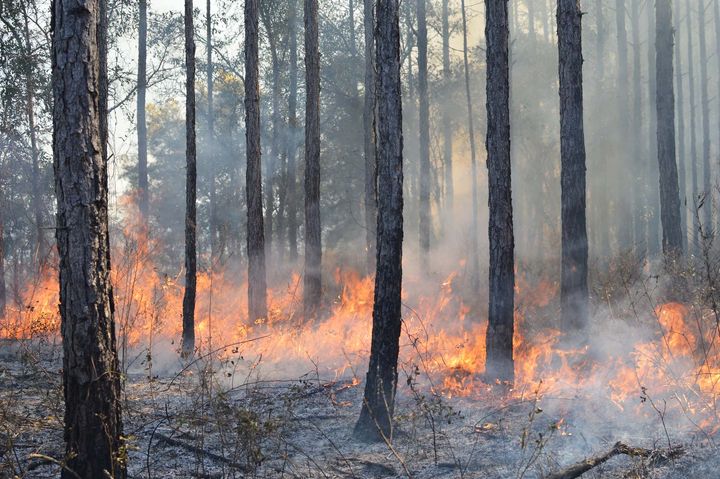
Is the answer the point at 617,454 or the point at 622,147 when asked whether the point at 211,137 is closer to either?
the point at 622,147

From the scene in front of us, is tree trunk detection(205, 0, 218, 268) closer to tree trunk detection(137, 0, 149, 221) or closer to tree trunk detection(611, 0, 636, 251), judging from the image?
tree trunk detection(137, 0, 149, 221)

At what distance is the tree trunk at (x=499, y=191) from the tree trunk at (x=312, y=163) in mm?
6735

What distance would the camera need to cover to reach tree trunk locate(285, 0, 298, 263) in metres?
26.4

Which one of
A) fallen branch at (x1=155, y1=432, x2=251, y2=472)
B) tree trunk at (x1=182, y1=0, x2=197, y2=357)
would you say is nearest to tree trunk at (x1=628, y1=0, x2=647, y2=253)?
tree trunk at (x1=182, y1=0, x2=197, y2=357)

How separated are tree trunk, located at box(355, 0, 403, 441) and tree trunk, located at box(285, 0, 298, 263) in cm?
1814

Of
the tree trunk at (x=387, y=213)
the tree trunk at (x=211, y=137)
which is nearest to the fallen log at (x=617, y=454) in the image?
the tree trunk at (x=387, y=213)

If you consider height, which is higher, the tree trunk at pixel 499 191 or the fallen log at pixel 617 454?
the tree trunk at pixel 499 191

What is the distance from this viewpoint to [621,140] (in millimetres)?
32781

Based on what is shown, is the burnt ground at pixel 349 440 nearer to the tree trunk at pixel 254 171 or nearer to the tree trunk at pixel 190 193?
the tree trunk at pixel 190 193

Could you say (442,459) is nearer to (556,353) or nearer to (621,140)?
(556,353)

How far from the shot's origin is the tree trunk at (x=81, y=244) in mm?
5172

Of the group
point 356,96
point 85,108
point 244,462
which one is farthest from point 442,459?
point 356,96

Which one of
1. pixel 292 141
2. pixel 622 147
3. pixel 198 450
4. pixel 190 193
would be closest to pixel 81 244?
pixel 198 450

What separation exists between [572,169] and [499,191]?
2.07 metres
